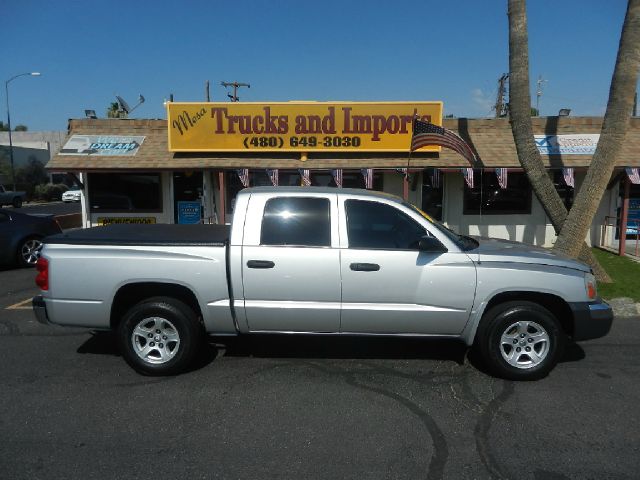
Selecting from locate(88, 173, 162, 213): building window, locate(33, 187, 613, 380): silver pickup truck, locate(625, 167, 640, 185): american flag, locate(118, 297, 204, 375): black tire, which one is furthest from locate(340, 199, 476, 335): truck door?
locate(88, 173, 162, 213): building window

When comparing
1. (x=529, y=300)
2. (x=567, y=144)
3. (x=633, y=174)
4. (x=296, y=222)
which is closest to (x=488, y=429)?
(x=529, y=300)

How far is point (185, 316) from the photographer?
175 inches

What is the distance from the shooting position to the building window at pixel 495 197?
1269cm

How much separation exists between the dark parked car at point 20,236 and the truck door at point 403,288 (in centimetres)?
850

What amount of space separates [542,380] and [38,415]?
431 centimetres

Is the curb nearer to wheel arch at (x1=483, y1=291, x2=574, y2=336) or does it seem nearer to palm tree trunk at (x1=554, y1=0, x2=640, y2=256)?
palm tree trunk at (x1=554, y1=0, x2=640, y2=256)

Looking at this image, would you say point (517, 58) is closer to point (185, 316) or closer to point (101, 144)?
point (185, 316)

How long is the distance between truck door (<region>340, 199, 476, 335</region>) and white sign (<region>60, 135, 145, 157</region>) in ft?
32.7

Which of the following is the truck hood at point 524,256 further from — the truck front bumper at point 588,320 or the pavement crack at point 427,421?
the pavement crack at point 427,421

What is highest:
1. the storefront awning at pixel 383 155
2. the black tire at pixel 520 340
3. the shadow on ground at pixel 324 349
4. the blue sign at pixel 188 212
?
the storefront awning at pixel 383 155

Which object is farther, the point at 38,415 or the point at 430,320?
the point at 430,320

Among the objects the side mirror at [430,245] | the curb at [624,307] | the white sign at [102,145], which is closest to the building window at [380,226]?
the side mirror at [430,245]

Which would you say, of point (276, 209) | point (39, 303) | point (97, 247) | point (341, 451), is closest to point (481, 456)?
point (341, 451)

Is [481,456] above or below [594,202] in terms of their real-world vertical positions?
below
